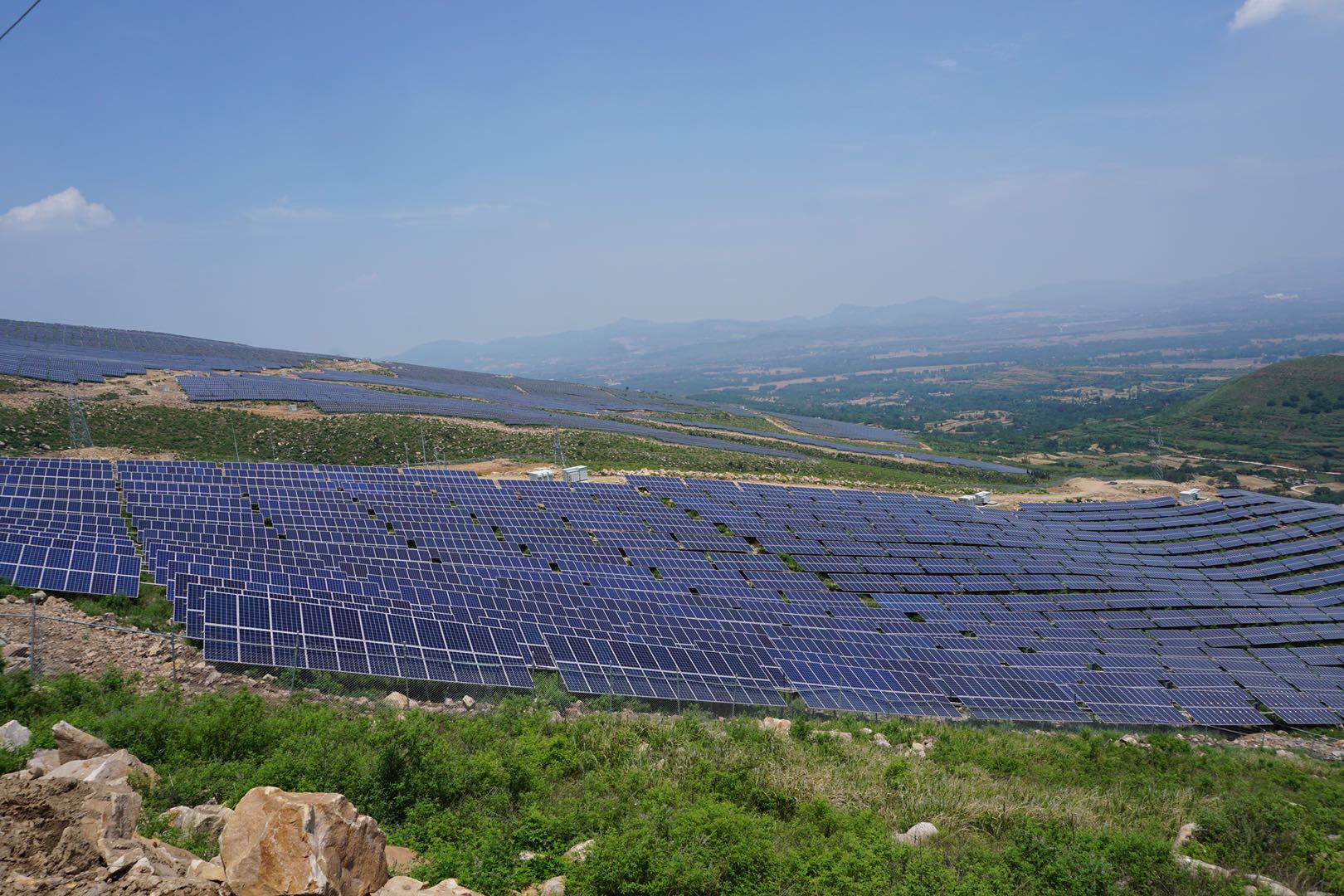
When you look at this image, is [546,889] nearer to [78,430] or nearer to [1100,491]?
[78,430]

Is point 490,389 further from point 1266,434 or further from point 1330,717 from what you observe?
point 1266,434

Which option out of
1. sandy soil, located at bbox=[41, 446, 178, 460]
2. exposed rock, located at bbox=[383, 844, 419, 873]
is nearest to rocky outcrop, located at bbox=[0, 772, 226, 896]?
exposed rock, located at bbox=[383, 844, 419, 873]

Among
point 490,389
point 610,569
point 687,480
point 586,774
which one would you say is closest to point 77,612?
point 586,774

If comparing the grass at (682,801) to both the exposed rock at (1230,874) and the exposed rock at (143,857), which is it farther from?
the exposed rock at (143,857)

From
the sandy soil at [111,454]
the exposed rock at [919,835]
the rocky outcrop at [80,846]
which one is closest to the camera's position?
the rocky outcrop at [80,846]

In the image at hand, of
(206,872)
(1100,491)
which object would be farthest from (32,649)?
(1100,491)

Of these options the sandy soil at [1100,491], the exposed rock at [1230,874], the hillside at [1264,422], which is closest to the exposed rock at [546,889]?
the exposed rock at [1230,874]
